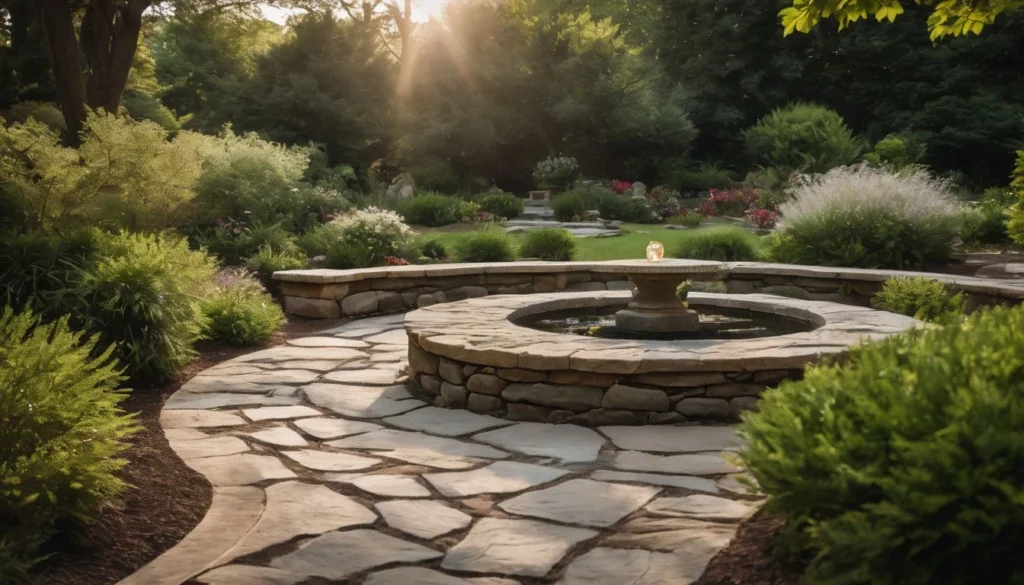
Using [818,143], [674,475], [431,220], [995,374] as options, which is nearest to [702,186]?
[818,143]

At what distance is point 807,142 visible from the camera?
20.9 metres

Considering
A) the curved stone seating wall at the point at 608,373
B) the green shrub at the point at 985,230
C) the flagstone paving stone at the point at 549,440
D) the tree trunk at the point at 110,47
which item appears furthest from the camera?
the tree trunk at the point at 110,47

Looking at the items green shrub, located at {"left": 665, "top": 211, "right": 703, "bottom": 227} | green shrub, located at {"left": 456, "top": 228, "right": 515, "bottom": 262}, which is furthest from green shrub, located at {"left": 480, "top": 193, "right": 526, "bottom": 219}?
green shrub, located at {"left": 456, "top": 228, "right": 515, "bottom": 262}

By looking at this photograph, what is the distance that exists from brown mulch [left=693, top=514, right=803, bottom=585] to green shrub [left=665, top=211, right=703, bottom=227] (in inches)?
524

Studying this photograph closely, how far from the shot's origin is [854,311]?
640 centimetres

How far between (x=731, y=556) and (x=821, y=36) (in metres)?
26.7

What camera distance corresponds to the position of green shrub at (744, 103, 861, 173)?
2045 centimetres

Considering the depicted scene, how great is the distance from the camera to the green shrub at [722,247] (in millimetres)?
10875

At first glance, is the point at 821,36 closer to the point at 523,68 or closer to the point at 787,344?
the point at 523,68

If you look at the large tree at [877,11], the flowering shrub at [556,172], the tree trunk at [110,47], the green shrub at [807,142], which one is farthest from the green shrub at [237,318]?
the green shrub at [807,142]

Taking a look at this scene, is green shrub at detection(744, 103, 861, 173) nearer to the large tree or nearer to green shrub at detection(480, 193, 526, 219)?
green shrub at detection(480, 193, 526, 219)

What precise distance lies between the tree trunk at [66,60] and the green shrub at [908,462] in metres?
12.9

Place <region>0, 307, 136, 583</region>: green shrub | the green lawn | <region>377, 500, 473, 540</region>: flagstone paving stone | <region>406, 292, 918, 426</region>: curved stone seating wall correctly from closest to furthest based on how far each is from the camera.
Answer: <region>0, 307, 136, 583</region>: green shrub
<region>377, 500, 473, 540</region>: flagstone paving stone
<region>406, 292, 918, 426</region>: curved stone seating wall
the green lawn

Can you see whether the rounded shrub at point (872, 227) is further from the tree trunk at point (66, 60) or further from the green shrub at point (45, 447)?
the tree trunk at point (66, 60)
